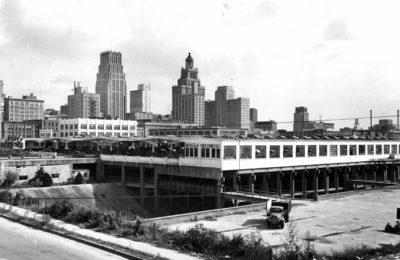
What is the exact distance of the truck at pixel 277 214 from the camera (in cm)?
2617

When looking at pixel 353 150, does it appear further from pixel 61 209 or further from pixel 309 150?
pixel 61 209

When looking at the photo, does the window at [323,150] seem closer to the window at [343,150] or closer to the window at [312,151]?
the window at [312,151]

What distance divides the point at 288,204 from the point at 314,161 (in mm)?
30616

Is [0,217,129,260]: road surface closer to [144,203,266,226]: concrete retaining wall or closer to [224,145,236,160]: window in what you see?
[144,203,266,226]: concrete retaining wall

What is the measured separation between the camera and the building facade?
140000 mm

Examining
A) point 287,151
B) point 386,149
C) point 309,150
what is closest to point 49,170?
point 287,151

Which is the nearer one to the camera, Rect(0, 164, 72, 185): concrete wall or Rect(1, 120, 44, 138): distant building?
Rect(0, 164, 72, 185): concrete wall

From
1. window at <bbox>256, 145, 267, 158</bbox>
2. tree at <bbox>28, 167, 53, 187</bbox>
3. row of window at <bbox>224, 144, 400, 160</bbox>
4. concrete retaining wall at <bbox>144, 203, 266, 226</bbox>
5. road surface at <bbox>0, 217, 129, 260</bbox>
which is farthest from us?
tree at <bbox>28, 167, 53, 187</bbox>

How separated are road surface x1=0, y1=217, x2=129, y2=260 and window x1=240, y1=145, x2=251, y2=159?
28937 millimetres

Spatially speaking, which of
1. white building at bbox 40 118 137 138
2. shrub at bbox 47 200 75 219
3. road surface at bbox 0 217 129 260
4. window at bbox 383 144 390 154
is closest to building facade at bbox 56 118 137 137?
white building at bbox 40 118 137 138

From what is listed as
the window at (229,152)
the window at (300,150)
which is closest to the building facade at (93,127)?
the window at (300,150)

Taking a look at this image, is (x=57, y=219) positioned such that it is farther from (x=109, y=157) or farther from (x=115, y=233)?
(x=109, y=157)

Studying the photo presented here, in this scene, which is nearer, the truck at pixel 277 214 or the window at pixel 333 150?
the truck at pixel 277 214

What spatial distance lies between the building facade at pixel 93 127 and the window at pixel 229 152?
94.5 metres
